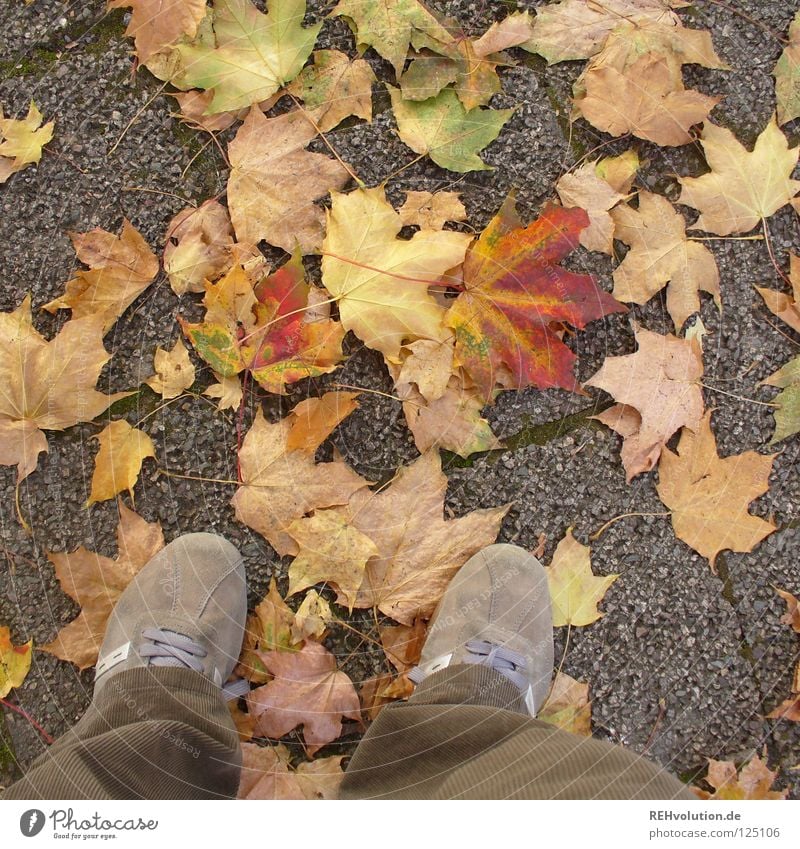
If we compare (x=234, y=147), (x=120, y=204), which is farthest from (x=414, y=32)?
(x=120, y=204)

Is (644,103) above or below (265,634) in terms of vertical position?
above

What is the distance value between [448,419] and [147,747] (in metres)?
0.79

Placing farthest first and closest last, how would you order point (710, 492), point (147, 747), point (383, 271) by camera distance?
point (710, 492) < point (383, 271) < point (147, 747)

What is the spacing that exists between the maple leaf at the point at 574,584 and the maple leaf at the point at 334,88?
0.97m

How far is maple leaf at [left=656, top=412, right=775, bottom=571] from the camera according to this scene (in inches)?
58.6

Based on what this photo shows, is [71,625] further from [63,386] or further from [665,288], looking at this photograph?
[665,288]

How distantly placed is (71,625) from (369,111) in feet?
3.95

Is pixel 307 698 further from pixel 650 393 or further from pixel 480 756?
pixel 650 393

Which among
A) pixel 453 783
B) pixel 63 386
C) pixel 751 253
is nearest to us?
pixel 453 783

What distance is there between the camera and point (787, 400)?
1.54 metres

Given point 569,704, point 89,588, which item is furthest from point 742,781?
point 89,588

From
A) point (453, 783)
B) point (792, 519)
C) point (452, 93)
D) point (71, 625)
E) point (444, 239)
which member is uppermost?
point (452, 93)

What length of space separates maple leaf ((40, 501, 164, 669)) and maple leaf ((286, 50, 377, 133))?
2.94 ft

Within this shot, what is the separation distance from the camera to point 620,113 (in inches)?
59.4
